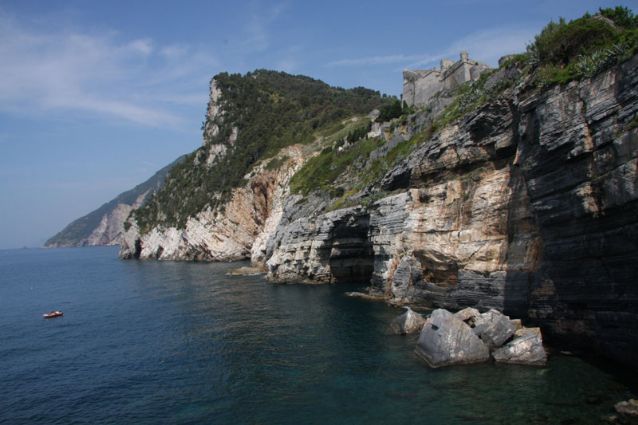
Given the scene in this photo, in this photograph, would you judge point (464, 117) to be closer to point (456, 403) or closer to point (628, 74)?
point (628, 74)

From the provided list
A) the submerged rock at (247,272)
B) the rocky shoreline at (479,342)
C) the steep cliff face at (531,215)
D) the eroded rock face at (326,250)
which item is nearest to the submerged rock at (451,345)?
the rocky shoreline at (479,342)

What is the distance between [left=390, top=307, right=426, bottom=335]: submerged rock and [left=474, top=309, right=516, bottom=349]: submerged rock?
545cm

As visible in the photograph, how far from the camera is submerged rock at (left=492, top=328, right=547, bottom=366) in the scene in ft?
81.5

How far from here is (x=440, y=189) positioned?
41062mm

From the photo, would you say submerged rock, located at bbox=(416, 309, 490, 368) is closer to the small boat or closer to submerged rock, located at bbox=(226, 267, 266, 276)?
the small boat

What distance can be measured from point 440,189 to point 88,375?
31.2 m

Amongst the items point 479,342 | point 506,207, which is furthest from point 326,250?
point 479,342

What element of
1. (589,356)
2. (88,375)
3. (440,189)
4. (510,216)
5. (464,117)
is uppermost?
(464,117)

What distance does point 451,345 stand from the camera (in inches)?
1032

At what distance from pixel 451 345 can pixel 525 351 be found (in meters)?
3.97

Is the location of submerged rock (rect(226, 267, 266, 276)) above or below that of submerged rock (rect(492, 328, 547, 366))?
above

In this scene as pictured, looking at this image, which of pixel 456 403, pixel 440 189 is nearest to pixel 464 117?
pixel 440 189

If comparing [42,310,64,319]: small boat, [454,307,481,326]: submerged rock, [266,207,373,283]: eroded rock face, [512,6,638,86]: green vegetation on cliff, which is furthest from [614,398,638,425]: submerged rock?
[42,310,64,319]: small boat

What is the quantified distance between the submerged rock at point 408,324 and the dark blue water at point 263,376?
2.67 ft
